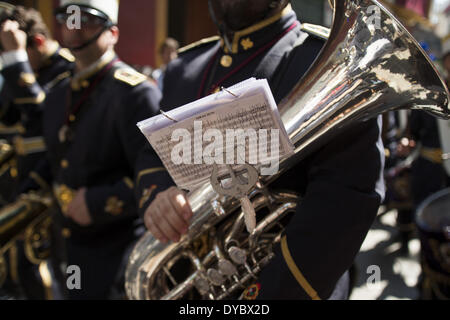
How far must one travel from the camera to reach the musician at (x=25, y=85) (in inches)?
107

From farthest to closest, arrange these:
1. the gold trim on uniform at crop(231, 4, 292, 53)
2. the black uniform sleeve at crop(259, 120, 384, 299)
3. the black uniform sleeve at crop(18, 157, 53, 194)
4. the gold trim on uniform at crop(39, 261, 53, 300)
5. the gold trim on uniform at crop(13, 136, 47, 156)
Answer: the gold trim on uniform at crop(13, 136, 47, 156)
the gold trim on uniform at crop(39, 261, 53, 300)
the black uniform sleeve at crop(18, 157, 53, 194)
the gold trim on uniform at crop(231, 4, 292, 53)
the black uniform sleeve at crop(259, 120, 384, 299)

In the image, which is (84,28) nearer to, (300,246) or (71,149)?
(71,149)

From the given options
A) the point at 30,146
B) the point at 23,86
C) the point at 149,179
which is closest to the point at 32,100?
the point at 23,86

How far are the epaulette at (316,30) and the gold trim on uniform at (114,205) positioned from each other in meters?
1.18

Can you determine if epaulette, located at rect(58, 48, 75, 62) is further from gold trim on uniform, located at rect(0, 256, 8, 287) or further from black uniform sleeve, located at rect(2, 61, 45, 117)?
gold trim on uniform, located at rect(0, 256, 8, 287)

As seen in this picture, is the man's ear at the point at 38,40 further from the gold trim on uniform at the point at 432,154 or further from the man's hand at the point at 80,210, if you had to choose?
the gold trim on uniform at the point at 432,154

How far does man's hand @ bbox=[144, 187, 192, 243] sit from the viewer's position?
1.18m

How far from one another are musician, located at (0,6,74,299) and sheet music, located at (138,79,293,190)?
6.82 ft

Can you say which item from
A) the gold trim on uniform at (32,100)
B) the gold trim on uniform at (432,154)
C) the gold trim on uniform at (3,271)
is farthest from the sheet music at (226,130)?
the gold trim on uniform at (432,154)

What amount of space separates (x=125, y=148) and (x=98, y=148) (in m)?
0.15

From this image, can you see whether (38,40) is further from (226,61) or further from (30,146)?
(226,61)

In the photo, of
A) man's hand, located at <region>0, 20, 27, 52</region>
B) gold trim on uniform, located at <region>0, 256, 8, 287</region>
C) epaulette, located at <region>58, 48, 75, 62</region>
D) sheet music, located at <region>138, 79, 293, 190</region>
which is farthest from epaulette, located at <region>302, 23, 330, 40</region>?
gold trim on uniform, located at <region>0, 256, 8, 287</region>

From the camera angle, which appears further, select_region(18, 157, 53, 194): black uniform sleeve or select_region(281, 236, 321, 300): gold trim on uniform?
select_region(18, 157, 53, 194): black uniform sleeve

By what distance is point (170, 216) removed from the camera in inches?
46.9
